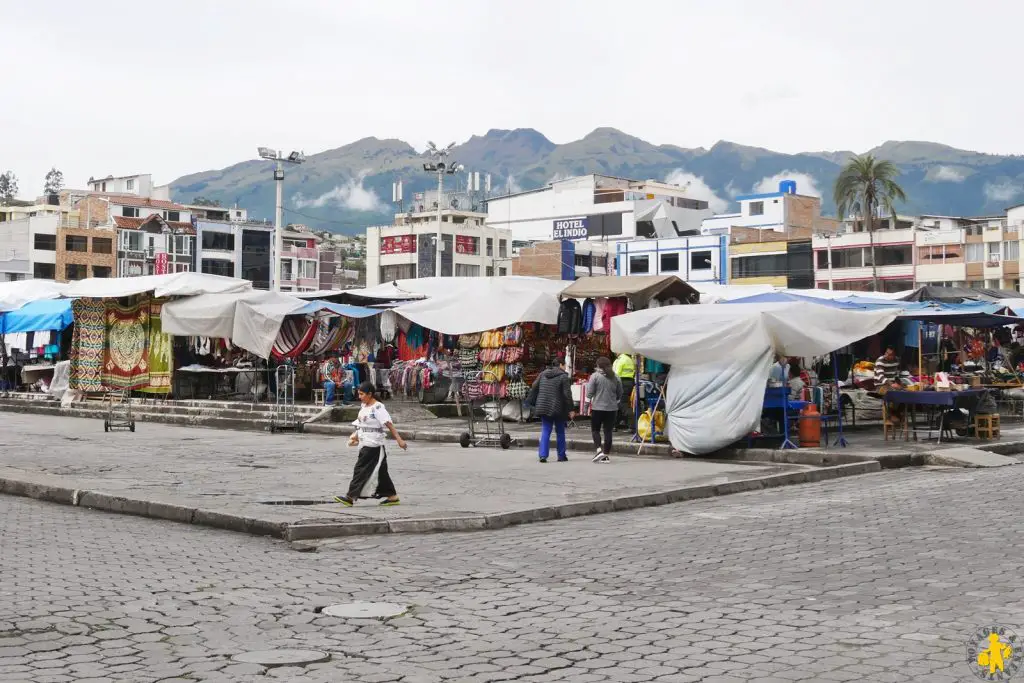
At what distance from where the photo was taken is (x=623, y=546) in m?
9.73

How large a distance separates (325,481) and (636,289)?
30.1 ft

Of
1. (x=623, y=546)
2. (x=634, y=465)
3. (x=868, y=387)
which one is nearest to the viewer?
(x=623, y=546)

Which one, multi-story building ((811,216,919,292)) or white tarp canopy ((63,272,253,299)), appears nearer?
white tarp canopy ((63,272,253,299))

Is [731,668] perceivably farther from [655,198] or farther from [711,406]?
[655,198]

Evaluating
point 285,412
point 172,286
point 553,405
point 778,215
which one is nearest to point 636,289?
point 553,405

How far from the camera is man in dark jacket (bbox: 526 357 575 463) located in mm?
17219

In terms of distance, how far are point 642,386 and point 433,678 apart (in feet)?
49.9

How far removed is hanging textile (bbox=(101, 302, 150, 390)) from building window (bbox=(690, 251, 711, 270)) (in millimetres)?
55662

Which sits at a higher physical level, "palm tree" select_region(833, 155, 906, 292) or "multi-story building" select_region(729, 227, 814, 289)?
"palm tree" select_region(833, 155, 906, 292)

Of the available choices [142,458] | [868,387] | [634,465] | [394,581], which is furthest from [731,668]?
[868,387]

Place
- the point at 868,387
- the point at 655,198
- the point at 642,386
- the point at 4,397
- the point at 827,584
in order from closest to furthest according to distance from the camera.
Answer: the point at 827,584
the point at 642,386
the point at 868,387
the point at 4,397
the point at 655,198

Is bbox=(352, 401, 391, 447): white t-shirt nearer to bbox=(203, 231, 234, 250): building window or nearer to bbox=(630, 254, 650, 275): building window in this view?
bbox=(630, 254, 650, 275): building window

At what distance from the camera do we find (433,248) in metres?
90.6

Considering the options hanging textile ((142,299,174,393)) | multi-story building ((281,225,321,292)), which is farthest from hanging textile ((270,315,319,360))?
multi-story building ((281,225,321,292))
